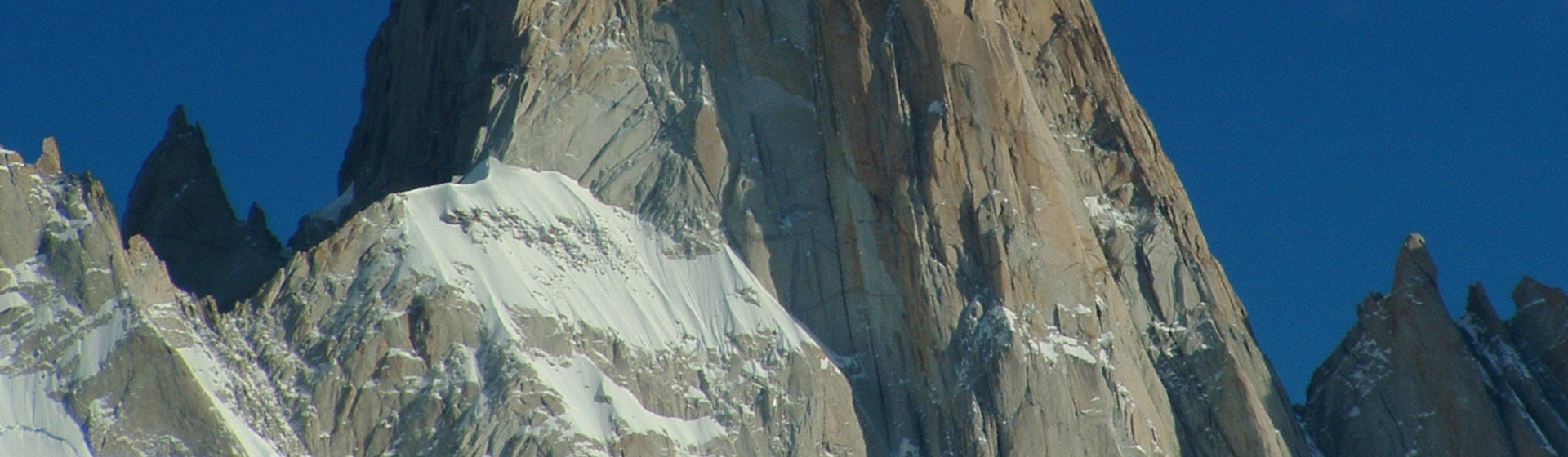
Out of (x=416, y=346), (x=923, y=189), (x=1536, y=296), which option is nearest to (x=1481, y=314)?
(x=1536, y=296)

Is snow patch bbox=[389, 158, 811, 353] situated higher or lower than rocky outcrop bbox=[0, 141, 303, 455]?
higher

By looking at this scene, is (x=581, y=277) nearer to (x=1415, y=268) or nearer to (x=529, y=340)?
(x=529, y=340)

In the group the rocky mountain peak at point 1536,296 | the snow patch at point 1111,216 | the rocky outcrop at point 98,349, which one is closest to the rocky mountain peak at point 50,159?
the rocky outcrop at point 98,349

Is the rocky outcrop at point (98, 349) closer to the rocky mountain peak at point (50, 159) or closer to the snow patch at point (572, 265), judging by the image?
the rocky mountain peak at point (50, 159)

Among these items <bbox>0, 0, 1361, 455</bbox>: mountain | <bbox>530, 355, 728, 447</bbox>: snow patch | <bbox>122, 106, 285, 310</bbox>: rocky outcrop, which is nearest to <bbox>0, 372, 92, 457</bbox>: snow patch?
<bbox>0, 0, 1361, 455</bbox>: mountain

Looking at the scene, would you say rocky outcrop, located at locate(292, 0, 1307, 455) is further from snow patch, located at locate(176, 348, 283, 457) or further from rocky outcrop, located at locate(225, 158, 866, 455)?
snow patch, located at locate(176, 348, 283, 457)
